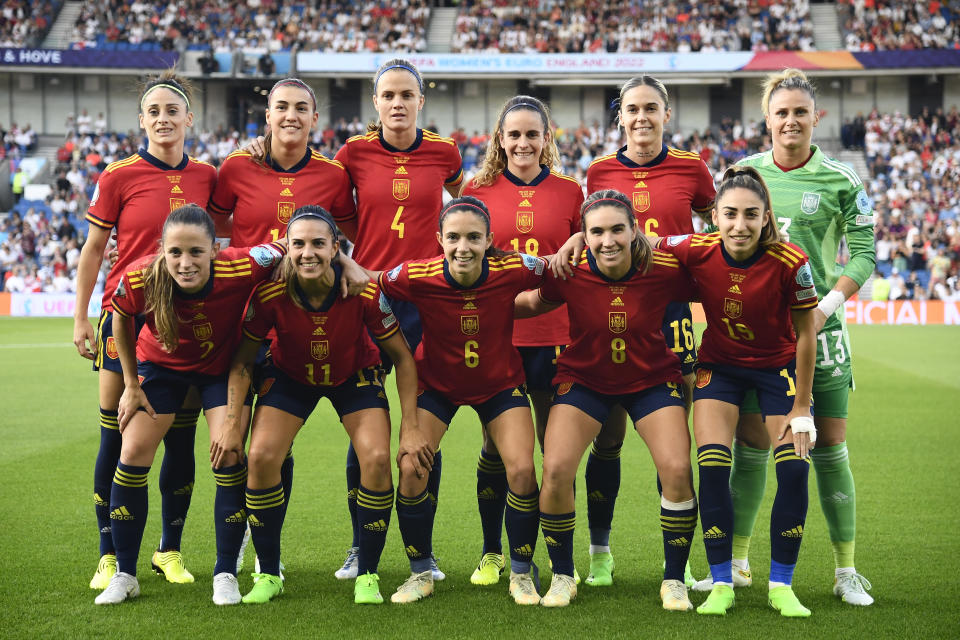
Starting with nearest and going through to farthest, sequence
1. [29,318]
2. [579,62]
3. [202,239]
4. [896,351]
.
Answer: [202,239] → [896,351] → [29,318] → [579,62]

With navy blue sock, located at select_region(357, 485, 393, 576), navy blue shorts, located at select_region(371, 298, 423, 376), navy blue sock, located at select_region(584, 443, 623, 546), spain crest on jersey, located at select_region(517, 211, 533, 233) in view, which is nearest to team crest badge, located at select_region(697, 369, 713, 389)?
navy blue sock, located at select_region(584, 443, 623, 546)

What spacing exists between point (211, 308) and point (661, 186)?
242 cm

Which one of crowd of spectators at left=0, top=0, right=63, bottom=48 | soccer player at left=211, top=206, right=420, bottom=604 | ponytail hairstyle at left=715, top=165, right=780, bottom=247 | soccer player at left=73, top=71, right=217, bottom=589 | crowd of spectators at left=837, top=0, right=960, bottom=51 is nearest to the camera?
ponytail hairstyle at left=715, top=165, right=780, bottom=247

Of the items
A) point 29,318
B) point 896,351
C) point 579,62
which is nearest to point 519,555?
point 896,351

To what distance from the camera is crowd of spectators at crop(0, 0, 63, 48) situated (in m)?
35.7

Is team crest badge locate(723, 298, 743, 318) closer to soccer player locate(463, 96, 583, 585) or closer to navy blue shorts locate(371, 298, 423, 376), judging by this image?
soccer player locate(463, 96, 583, 585)

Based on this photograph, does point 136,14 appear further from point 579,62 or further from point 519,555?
point 519,555

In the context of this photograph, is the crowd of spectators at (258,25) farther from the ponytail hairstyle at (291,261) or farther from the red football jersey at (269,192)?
the ponytail hairstyle at (291,261)

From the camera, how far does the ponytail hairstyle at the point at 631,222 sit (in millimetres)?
4582

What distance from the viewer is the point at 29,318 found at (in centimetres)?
2522

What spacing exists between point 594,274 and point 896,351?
14618mm

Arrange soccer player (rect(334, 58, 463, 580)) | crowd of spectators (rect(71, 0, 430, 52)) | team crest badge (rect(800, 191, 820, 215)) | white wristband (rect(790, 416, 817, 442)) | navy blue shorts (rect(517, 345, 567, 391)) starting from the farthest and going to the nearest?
crowd of spectators (rect(71, 0, 430, 52)), soccer player (rect(334, 58, 463, 580)), navy blue shorts (rect(517, 345, 567, 391)), team crest badge (rect(800, 191, 820, 215)), white wristband (rect(790, 416, 817, 442))

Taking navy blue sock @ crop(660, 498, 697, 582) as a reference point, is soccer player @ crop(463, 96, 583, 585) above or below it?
above

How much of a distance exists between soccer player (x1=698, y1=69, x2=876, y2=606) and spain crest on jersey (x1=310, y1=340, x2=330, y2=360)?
6.86ft
